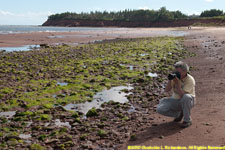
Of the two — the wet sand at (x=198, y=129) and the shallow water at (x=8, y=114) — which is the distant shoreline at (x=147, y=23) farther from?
the shallow water at (x=8, y=114)

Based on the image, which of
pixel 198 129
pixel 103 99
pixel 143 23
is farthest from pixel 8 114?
pixel 143 23

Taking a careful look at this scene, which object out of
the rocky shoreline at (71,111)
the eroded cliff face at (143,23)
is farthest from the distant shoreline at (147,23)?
the rocky shoreline at (71,111)

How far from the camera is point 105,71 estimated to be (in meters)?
15.2

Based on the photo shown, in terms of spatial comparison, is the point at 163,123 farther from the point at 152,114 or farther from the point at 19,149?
the point at 19,149

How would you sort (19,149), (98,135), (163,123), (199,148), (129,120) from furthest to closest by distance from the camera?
1. (129,120)
2. (163,123)
3. (98,135)
4. (19,149)
5. (199,148)

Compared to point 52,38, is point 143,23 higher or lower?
higher

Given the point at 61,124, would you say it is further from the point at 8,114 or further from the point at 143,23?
the point at 143,23

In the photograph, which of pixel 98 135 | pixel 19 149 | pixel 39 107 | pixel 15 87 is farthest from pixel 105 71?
pixel 19 149

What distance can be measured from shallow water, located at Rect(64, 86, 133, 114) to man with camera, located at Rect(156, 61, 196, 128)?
9.83 feet

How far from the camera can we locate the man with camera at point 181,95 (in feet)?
21.4

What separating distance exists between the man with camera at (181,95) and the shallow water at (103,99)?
3.00 meters

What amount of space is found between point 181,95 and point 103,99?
408 cm

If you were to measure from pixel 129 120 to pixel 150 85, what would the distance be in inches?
173

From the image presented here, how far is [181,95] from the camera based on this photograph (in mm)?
6598
